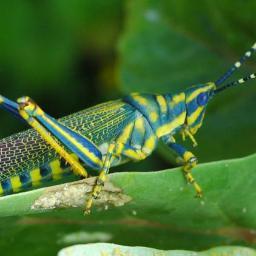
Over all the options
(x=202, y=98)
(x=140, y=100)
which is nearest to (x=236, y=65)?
(x=202, y=98)

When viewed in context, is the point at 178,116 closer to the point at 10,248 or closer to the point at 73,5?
the point at 10,248

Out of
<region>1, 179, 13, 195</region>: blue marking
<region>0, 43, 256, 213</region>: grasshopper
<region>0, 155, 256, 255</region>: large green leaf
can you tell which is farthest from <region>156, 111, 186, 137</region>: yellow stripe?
<region>0, 155, 256, 255</region>: large green leaf

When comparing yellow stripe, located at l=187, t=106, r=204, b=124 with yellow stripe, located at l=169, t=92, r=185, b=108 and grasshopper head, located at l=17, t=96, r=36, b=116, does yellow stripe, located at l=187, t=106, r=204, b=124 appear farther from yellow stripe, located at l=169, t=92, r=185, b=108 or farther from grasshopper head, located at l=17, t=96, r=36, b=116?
grasshopper head, located at l=17, t=96, r=36, b=116

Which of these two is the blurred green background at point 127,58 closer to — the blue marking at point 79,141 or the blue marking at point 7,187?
the blue marking at point 79,141

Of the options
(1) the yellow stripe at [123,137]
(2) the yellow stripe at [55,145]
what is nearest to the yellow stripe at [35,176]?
(2) the yellow stripe at [55,145]

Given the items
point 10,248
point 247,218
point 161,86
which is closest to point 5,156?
point 10,248
